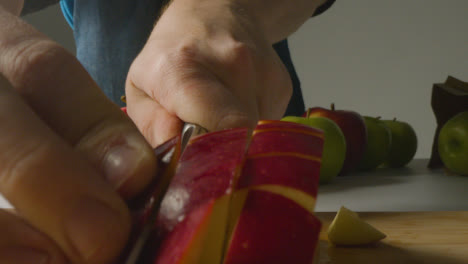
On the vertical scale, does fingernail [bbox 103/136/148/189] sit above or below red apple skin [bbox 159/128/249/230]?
above

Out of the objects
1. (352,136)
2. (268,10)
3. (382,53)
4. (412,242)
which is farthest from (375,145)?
(382,53)

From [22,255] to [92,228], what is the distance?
0.05 m

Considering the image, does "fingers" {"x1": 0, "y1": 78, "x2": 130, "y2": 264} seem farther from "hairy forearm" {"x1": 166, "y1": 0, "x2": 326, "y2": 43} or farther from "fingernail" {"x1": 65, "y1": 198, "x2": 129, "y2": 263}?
"hairy forearm" {"x1": 166, "y1": 0, "x2": 326, "y2": 43}

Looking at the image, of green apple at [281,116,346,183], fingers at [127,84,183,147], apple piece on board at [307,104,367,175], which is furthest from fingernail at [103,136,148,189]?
apple piece on board at [307,104,367,175]

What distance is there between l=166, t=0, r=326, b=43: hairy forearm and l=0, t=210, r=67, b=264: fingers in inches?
19.7

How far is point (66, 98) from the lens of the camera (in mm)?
459

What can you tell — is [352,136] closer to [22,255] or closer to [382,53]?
[22,255]

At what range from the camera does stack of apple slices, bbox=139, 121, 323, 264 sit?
1.35ft

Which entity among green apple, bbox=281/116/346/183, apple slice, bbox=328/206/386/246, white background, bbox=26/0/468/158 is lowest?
white background, bbox=26/0/468/158

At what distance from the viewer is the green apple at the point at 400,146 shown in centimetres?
175

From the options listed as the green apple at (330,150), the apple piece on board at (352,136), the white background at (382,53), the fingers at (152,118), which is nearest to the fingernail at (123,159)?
the fingers at (152,118)

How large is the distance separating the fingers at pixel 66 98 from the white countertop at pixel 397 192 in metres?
0.62

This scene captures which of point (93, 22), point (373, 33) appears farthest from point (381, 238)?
point (373, 33)

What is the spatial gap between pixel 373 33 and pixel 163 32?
3518mm
